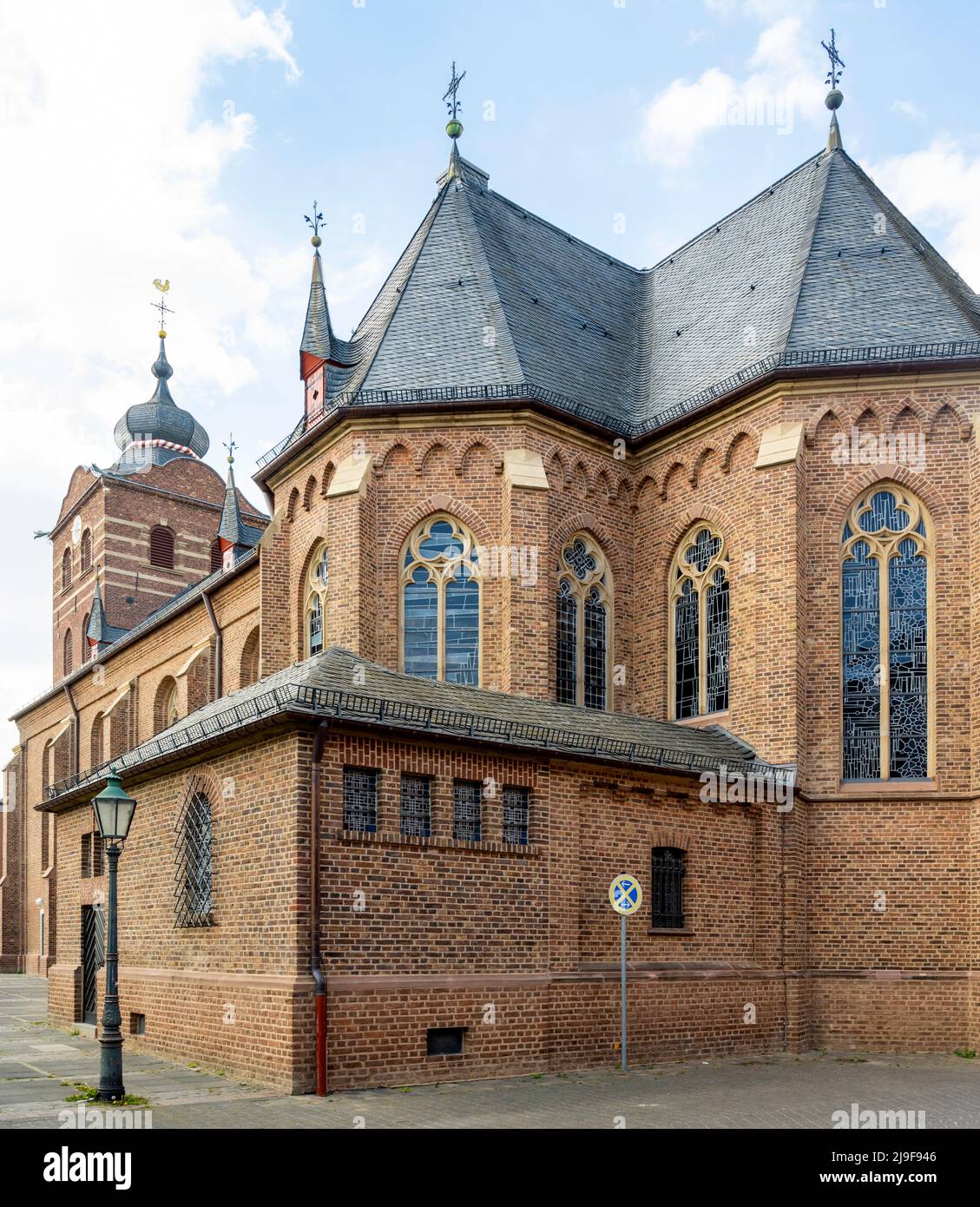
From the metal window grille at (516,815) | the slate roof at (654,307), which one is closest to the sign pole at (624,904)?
the metal window grille at (516,815)

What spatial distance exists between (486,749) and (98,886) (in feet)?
27.9

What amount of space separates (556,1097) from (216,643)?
22.2m

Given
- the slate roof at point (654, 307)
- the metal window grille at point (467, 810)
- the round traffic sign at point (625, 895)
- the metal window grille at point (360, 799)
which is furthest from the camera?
the slate roof at point (654, 307)

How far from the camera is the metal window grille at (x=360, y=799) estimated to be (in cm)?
1433

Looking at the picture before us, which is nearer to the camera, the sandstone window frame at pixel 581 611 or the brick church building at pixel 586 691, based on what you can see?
the brick church building at pixel 586 691

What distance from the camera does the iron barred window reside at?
57.4 ft

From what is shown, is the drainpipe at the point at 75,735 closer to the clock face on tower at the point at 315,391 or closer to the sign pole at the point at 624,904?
the clock face on tower at the point at 315,391

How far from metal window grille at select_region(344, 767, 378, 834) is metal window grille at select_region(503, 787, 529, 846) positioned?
1949 mm

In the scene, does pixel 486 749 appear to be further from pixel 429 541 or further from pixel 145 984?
pixel 429 541

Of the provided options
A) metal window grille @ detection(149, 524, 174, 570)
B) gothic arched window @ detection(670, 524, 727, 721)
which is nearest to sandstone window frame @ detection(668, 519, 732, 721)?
gothic arched window @ detection(670, 524, 727, 721)

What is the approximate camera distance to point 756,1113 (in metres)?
12.0

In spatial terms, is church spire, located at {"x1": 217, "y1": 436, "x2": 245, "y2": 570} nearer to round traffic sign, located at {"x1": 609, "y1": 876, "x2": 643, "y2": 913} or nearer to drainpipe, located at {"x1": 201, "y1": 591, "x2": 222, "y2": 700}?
drainpipe, located at {"x1": 201, "y1": 591, "x2": 222, "y2": 700}

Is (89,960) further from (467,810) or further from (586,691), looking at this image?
(586,691)

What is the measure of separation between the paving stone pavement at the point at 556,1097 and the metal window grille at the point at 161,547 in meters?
34.3
